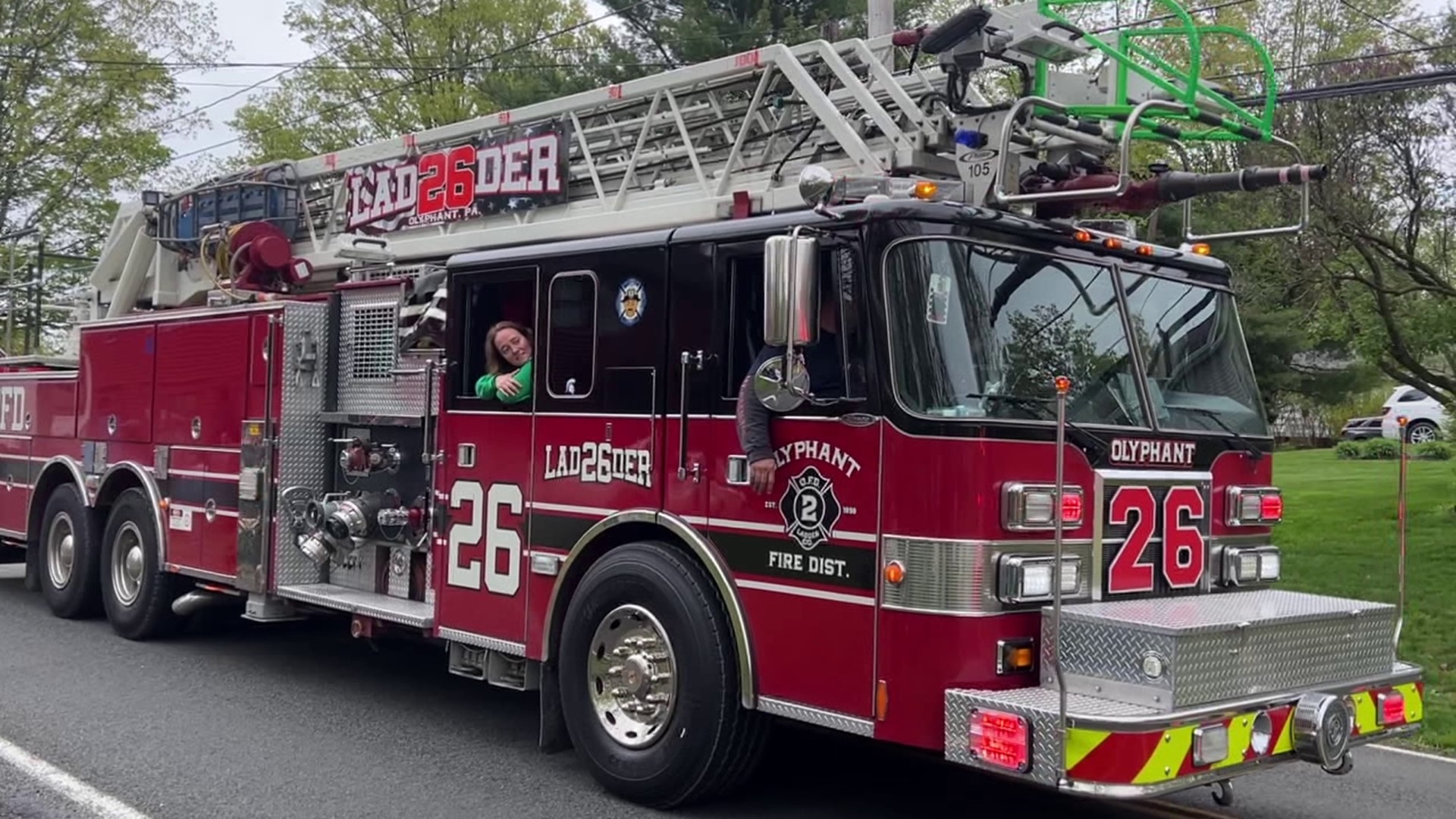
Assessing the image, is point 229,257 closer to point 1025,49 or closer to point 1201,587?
point 1025,49

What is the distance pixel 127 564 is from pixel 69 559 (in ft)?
3.43

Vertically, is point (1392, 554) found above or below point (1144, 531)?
below

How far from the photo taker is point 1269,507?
6.05 meters

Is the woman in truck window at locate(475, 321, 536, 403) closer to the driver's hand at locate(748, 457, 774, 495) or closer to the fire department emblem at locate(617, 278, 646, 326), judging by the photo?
the fire department emblem at locate(617, 278, 646, 326)

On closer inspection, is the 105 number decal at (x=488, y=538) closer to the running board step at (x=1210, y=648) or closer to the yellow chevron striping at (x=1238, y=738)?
the running board step at (x=1210, y=648)

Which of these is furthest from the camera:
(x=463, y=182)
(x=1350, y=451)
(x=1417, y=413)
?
(x=1417, y=413)

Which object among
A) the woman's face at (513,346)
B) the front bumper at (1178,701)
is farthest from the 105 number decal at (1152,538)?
the woman's face at (513,346)

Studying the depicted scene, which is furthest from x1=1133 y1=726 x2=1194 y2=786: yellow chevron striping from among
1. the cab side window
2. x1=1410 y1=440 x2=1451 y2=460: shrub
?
x1=1410 y1=440 x2=1451 y2=460: shrub

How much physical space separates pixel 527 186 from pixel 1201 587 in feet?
14.3

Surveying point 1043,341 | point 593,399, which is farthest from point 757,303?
point 1043,341

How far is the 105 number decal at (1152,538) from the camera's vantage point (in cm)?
536

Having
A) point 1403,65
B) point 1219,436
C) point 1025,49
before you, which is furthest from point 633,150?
point 1403,65

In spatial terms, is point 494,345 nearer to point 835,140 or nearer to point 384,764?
point 835,140

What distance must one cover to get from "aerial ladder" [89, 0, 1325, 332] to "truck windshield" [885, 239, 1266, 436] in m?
0.35
